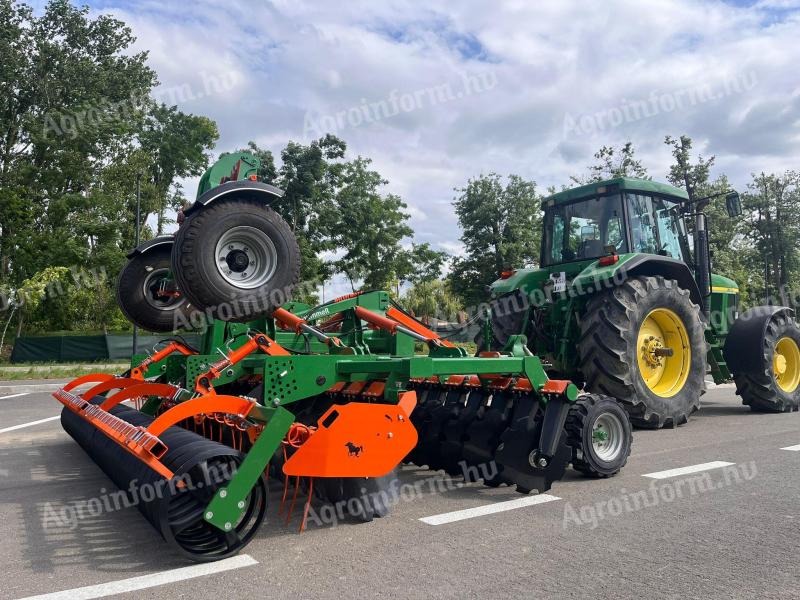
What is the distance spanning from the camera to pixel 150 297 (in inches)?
283

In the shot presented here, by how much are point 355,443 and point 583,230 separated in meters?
5.71

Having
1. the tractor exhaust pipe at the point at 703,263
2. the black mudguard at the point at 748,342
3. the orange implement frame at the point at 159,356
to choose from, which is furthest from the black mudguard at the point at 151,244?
the black mudguard at the point at 748,342

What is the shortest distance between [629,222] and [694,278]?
136 cm

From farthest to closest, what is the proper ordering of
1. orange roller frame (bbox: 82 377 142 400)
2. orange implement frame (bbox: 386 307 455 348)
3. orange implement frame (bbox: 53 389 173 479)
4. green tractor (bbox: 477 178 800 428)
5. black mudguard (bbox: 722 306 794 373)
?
black mudguard (bbox: 722 306 794 373) < green tractor (bbox: 477 178 800 428) < orange implement frame (bbox: 386 307 455 348) < orange roller frame (bbox: 82 377 142 400) < orange implement frame (bbox: 53 389 173 479)

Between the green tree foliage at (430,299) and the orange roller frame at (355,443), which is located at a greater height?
the green tree foliage at (430,299)

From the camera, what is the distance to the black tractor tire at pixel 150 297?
7.11m

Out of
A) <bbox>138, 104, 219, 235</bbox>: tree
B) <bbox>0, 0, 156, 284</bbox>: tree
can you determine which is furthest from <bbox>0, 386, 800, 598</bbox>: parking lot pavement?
<bbox>138, 104, 219, 235</bbox>: tree

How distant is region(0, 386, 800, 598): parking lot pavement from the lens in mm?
3107

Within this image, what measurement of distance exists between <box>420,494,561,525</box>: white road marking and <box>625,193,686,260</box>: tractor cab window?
4.36m

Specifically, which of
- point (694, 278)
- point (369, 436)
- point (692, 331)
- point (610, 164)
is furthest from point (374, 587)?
point (610, 164)

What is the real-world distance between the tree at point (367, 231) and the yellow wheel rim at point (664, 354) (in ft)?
66.5

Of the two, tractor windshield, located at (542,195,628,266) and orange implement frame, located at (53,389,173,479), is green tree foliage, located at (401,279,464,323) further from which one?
orange implement frame, located at (53,389,173,479)

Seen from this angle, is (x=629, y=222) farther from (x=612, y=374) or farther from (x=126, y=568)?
(x=126, y=568)

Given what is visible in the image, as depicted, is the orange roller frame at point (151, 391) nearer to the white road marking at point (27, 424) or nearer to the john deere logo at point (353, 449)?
the john deere logo at point (353, 449)
